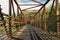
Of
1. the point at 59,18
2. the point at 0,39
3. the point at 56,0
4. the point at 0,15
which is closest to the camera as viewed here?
the point at 0,15

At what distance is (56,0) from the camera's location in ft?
25.1

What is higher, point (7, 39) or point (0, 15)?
point (0, 15)

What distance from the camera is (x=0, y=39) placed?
16.3 feet

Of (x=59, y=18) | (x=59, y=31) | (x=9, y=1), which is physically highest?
(x=9, y=1)

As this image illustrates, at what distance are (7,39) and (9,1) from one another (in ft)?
4.33

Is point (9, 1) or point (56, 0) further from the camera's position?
point (56, 0)

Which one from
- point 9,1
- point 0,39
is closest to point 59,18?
point 9,1

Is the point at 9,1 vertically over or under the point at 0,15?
over

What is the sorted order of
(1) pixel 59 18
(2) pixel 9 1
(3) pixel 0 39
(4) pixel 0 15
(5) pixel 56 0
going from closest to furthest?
(4) pixel 0 15 < (3) pixel 0 39 < (2) pixel 9 1 < (1) pixel 59 18 < (5) pixel 56 0

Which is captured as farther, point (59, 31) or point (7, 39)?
point (59, 31)

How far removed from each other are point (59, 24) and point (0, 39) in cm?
341

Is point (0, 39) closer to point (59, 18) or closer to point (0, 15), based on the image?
point (0, 15)

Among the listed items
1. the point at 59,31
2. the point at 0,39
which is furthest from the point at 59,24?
the point at 0,39

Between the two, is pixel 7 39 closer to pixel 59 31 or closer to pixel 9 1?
pixel 9 1
